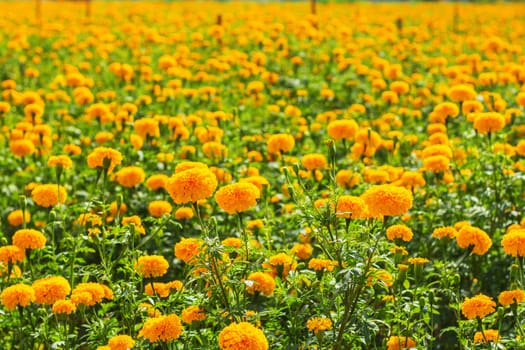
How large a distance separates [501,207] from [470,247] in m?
1.10

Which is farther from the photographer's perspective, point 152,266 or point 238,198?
point 152,266

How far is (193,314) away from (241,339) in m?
0.49

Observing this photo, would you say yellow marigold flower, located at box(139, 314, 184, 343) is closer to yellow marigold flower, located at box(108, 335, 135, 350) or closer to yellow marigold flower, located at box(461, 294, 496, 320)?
yellow marigold flower, located at box(108, 335, 135, 350)

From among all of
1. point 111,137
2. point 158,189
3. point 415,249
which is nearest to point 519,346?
point 415,249

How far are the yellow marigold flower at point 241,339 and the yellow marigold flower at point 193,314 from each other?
41cm

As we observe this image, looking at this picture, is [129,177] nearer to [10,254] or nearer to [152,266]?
[10,254]

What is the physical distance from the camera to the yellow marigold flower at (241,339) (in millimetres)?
2371

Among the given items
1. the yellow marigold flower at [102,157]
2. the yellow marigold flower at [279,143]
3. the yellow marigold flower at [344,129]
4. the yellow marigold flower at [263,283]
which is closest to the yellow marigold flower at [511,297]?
the yellow marigold flower at [263,283]

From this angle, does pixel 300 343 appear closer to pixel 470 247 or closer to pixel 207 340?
pixel 207 340

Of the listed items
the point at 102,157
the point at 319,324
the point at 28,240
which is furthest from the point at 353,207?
the point at 28,240

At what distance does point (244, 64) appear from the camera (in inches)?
311

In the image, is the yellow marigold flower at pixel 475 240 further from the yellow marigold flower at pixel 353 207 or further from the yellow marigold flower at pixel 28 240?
the yellow marigold flower at pixel 28 240

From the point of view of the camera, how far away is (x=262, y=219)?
3.97 metres

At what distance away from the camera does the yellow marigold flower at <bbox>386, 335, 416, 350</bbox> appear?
3010mm
